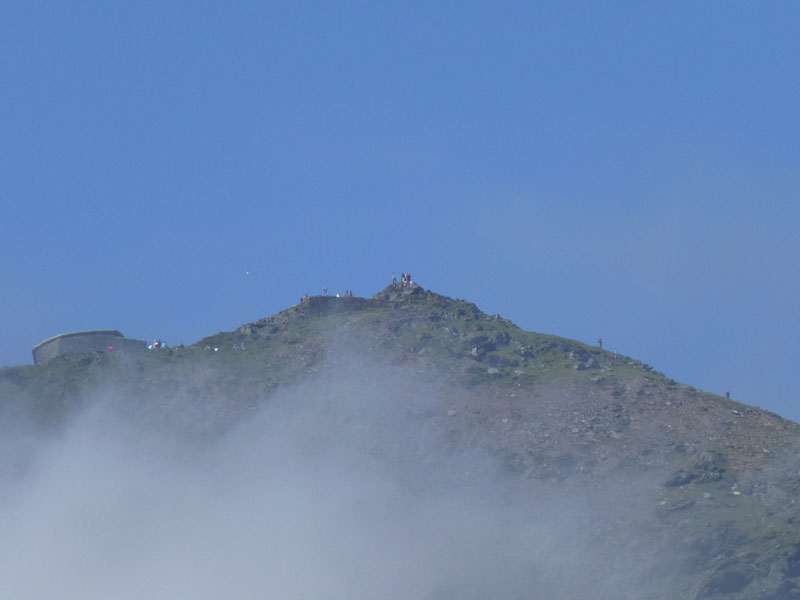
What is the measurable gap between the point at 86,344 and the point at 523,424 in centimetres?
3823

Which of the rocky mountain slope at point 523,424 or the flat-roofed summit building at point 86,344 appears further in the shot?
the flat-roofed summit building at point 86,344

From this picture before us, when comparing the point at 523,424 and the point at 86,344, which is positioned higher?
the point at 86,344

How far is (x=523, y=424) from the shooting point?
382 feet

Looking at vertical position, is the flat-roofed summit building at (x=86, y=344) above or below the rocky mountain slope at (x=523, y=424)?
above

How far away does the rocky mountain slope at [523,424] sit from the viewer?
10088 centimetres

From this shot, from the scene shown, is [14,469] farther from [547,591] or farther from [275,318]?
[547,591]

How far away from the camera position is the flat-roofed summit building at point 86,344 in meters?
134

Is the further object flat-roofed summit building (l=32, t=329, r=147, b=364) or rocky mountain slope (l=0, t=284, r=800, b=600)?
flat-roofed summit building (l=32, t=329, r=147, b=364)

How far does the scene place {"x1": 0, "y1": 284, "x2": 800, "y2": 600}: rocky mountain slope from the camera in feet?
331

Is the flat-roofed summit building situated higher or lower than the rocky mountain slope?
higher

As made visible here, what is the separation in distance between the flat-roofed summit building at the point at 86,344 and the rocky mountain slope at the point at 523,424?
309cm

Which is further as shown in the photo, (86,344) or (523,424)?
(86,344)

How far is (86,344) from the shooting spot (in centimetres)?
13412

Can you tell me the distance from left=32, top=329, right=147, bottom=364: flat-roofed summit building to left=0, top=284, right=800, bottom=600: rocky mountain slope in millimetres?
3085
